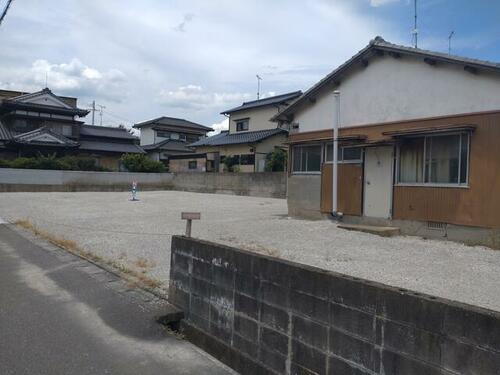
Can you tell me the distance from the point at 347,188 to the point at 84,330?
9863mm

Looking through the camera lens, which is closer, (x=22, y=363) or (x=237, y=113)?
(x=22, y=363)

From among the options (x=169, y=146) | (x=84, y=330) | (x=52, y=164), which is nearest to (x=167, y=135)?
(x=169, y=146)

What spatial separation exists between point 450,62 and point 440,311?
31.3 feet

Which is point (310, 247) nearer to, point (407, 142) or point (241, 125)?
point (407, 142)

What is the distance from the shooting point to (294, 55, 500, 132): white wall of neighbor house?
998 cm

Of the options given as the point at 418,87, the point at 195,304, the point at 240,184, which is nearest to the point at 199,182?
the point at 240,184

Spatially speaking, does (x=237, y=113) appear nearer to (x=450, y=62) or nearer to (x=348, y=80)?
(x=348, y=80)

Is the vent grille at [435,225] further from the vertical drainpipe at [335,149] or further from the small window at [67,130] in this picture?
the small window at [67,130]

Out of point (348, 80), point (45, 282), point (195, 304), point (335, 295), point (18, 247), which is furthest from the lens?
point (348, 80)

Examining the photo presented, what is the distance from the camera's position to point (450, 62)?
10.3 metres

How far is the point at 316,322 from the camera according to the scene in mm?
3074

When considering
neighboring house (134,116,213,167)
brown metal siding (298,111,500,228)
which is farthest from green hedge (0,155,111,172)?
brown metal siding (298,111,500,228)

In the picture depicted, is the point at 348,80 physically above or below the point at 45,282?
above

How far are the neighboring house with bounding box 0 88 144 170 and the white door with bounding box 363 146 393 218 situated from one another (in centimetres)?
3116
